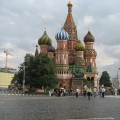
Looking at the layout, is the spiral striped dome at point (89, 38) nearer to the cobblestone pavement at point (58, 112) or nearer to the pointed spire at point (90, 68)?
the pointed spire at point (90, 68)

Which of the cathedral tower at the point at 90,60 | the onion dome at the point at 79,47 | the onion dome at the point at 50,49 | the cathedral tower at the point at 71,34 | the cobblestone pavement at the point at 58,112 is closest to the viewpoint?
the cobblestone pavement at the point at 58,112

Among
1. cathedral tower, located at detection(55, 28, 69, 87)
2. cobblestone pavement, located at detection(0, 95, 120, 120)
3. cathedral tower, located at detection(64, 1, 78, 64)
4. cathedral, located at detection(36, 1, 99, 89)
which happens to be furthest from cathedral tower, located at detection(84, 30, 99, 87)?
cobblestone pavement, located at detection(0, 95, 120, 120)

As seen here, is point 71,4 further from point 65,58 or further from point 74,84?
point 74,84

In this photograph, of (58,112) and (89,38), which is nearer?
(58,112)

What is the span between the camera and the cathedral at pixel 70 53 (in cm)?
8738

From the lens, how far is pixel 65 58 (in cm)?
8844

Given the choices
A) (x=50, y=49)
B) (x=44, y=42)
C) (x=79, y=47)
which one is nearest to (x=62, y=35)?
(x=79, y=47)

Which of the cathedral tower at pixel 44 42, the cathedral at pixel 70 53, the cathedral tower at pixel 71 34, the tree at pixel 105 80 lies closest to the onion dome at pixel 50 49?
the cathedral at pixel 70 53

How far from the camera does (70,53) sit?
95875 millimetres

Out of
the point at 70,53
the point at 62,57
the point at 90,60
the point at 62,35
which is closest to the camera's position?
the point at 62,57

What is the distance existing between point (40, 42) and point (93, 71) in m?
20.7

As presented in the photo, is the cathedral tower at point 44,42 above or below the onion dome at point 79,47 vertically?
above

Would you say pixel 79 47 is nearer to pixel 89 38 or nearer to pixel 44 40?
pixel 89 38

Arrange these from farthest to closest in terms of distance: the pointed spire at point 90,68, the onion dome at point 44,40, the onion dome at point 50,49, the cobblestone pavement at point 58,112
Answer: the onion dome at point 44,40, the onion dome at point 50,49, the pointed spire at point 90,68, the cobblestone pavement at point 58,112
